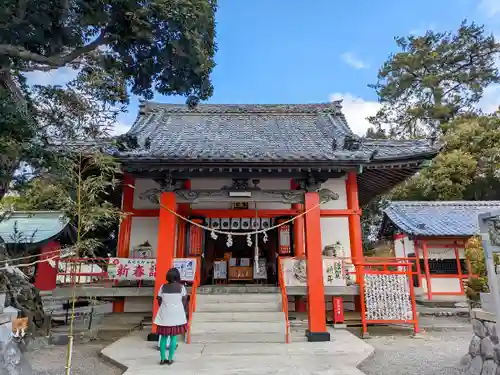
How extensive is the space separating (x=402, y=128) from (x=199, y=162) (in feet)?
86.5

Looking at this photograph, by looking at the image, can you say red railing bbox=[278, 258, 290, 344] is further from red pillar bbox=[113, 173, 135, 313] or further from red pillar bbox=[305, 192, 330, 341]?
red pillar bbox=[113, 173, 135, 313]

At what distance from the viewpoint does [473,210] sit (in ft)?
50.1

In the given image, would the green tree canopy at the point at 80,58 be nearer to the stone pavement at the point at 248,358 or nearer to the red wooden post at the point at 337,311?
the stone pavement at the point at 248,358

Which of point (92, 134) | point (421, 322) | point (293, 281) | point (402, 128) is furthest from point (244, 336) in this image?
point (402, 128)

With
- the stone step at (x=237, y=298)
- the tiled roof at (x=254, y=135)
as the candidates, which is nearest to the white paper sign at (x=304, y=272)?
the stone step at (x=237, y=298)

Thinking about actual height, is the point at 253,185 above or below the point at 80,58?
below

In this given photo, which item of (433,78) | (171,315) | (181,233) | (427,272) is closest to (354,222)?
(181,233)

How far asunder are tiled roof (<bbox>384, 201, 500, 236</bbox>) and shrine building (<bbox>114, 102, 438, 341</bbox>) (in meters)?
3.52

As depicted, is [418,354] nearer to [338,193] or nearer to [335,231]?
[335,231]

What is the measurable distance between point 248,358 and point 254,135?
22.9 feet

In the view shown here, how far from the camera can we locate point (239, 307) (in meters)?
7.18

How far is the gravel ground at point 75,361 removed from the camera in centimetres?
499

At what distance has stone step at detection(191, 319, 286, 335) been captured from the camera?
643 cm

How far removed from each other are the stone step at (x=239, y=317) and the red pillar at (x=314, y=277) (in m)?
0.78
